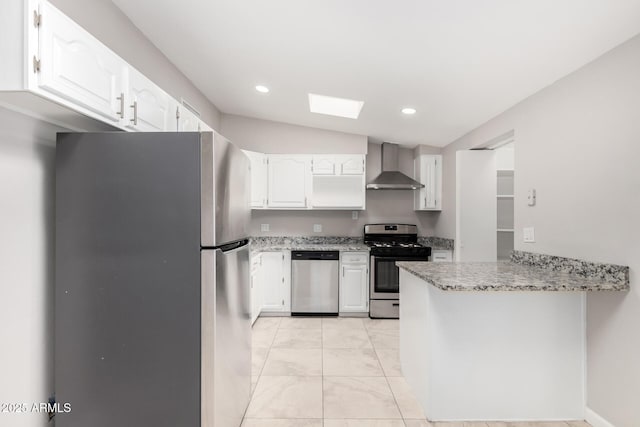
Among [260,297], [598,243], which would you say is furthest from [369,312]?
[598,243]

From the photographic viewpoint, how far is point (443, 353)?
191 cm

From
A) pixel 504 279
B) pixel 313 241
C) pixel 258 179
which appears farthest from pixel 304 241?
pixel 504 279

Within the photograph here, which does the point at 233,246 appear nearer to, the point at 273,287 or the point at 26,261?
the point at 26,261

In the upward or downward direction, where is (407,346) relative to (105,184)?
downward

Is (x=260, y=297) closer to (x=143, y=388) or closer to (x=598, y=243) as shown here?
(x=143, y=388)

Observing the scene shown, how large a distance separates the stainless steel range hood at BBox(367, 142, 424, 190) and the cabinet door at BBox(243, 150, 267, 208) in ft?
4.84

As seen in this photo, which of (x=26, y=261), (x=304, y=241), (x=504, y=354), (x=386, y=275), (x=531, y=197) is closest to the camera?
(x=26, y=261)

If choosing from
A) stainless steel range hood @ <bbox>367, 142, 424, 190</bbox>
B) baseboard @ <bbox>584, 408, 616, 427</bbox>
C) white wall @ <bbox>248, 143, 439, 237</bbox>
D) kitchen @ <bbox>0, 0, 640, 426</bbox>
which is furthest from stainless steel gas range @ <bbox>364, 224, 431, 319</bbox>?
baseboard @ <bbox>584, 408, 616, 427</bbox>

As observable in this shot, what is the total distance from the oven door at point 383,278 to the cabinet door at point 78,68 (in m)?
3.21

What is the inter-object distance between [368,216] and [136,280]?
140 inches

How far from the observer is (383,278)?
3.94 meters

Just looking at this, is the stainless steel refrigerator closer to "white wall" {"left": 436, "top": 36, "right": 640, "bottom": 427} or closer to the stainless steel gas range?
"white wall" {"left": 436, "top": 36, "right": 640, "bottom": 427}

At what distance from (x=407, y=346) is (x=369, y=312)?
5.35ft

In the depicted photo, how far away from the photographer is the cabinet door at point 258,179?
410 centimetres
